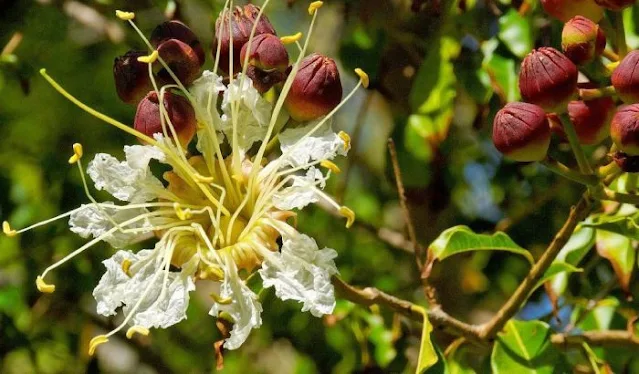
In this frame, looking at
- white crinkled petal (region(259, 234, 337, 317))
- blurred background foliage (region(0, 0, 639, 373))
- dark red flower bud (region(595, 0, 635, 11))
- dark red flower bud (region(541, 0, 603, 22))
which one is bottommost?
blurred background foliage (region(0, 0, 639, 373))

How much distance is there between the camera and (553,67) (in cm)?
134

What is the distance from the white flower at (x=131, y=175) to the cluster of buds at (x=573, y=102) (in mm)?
467

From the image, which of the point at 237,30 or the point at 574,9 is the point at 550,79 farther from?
the point at 237,30

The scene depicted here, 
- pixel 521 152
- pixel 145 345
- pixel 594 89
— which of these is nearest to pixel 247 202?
pixel 521 152

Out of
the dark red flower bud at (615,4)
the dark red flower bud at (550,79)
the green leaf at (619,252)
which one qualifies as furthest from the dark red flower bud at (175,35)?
the green leaf at (619,252)

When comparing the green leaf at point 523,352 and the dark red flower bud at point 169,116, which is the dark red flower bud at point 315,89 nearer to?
the dark red flower bud at point 169,116

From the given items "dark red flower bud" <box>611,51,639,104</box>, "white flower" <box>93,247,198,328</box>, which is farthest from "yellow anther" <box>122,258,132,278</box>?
"dark red flower bud" <box>611,51,639,104</box>

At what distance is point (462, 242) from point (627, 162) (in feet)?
1.13

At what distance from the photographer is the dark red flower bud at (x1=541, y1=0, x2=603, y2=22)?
4.86ft

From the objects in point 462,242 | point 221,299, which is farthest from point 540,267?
point 221,299

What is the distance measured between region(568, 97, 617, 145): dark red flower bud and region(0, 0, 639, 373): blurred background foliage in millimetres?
296

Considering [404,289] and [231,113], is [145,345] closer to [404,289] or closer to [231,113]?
[404,289]

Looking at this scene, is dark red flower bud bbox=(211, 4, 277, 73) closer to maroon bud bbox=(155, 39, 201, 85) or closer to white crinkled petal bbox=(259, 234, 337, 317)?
maroon bud bbox=(155, 39, 201, 85)

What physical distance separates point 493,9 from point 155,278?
94 cm
